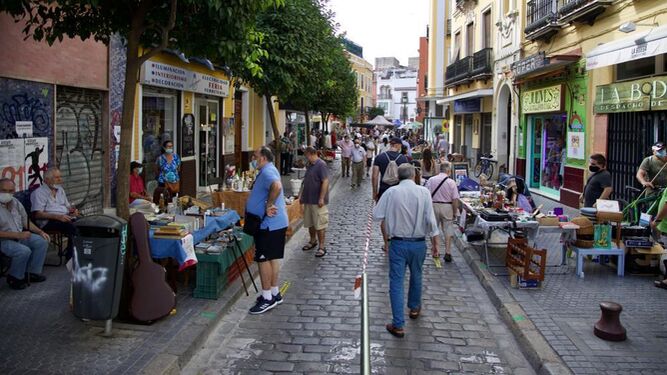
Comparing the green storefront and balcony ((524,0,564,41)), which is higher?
balcony ((524,0,564,41))

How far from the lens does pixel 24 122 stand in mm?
8938

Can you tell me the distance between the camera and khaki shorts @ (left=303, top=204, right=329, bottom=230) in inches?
385

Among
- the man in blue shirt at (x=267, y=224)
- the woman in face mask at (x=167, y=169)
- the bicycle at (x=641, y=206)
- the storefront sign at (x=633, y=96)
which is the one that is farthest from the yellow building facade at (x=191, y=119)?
the storefront sign at (x=633, y=96)

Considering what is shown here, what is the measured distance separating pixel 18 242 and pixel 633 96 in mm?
11138

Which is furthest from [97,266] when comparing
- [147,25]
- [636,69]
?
[636,69]

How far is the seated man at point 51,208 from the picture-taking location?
312 inches

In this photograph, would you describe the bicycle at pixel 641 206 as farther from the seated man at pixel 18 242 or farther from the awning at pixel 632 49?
the seated man at pixel 18 242

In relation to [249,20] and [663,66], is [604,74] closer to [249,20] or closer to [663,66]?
[663,66]

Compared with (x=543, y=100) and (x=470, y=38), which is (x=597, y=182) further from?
(x=470, y=38)

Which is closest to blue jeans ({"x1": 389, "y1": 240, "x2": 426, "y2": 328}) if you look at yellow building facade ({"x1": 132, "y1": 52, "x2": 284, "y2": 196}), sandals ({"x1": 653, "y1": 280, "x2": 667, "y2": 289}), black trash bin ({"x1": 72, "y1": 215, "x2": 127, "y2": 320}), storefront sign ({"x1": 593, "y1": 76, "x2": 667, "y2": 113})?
black trash bin ({"x1": 72, "y1": 215, "x2": 127, "y2": 320})

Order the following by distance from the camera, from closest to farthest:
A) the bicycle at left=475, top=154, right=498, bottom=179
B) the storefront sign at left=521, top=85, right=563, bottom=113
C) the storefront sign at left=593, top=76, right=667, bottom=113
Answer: the storefront sign at left=593, top=76, right=667, bottom=113, the storefront sign at left=521, top=85, right=563, bottom=113, the bicycle at left=475, top=154, right=498, bottom=179

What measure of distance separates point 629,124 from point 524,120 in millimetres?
6955

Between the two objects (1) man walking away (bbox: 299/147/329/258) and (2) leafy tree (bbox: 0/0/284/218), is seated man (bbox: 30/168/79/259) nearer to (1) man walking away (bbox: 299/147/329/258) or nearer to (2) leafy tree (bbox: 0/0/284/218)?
(2) leafy tree (bbox: 0/0/284/218)

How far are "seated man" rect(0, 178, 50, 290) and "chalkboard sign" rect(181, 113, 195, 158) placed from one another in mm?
7913
